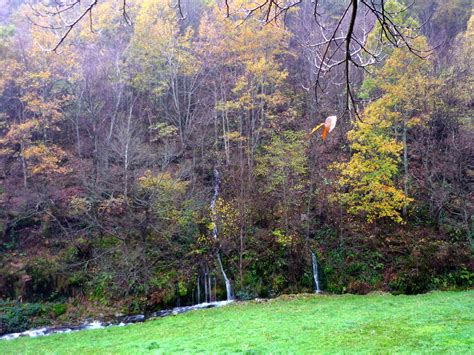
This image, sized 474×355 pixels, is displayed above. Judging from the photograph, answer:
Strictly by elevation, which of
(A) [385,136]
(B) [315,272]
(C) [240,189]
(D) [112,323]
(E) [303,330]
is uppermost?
(A) [385,136]

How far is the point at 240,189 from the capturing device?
66.4 feet

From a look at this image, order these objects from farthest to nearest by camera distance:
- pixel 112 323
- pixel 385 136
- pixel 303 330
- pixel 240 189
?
pixel 385 136 < pixel 240 189 < pixel 112 323 < pixel 303 330

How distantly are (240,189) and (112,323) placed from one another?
8.32m

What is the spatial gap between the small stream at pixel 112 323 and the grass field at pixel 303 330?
114 cm

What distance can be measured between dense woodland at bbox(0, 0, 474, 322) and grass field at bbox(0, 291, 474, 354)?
9.55 ft

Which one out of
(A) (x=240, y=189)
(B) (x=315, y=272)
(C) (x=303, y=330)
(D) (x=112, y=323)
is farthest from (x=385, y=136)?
(D) (x=112, y=323)

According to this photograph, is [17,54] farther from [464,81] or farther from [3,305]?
[464,81]

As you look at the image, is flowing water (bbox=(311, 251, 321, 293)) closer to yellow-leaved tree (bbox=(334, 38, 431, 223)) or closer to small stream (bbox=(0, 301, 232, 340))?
yellow-leaved tree (bbox=(334, 38, 431, 223))

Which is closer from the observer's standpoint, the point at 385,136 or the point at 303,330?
the point at 303,330

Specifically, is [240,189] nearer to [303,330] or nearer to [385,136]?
[385,136]

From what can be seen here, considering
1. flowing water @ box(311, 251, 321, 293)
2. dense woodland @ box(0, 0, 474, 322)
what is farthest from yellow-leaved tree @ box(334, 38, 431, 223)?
flowing water @ box(311, 251, 321, 293)

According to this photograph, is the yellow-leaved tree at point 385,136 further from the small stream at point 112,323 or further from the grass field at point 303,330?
the small stream at point 112,323

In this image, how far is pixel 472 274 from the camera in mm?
18719

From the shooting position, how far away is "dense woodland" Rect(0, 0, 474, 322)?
19453 millimetres
